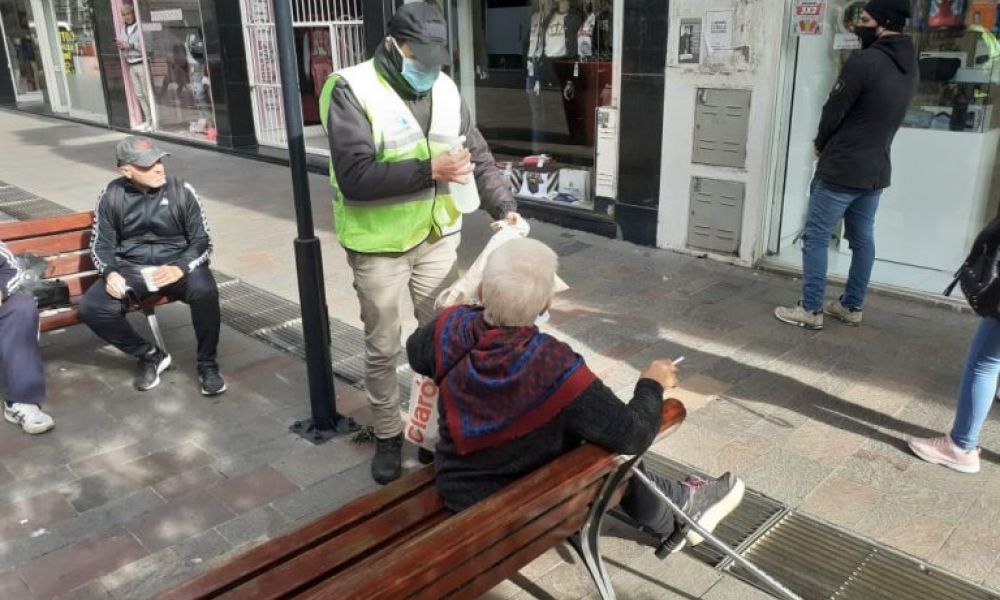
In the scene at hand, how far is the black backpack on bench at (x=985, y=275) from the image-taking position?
3.05m

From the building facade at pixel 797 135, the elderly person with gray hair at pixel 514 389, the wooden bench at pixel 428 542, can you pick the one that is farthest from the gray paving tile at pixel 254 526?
the building facade at pixel 797 135

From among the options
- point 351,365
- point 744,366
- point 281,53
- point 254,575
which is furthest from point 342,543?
point 744,366

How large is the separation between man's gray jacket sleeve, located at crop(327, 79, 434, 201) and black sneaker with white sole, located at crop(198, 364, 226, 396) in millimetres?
1761

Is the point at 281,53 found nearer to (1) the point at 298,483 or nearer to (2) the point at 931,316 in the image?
(1) the point at 298,483

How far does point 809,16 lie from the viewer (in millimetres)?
5562

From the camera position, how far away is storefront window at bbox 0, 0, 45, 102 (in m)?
17.6

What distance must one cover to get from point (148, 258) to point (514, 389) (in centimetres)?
298

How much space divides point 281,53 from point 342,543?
6.70 feet

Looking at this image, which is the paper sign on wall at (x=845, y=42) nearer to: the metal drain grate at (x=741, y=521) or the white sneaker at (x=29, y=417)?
the metal drain grate at (x=741, y=521)

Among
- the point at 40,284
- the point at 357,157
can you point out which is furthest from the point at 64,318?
the point at 357,157

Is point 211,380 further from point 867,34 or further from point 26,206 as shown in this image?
point 26,206

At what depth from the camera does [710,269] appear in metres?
6.15

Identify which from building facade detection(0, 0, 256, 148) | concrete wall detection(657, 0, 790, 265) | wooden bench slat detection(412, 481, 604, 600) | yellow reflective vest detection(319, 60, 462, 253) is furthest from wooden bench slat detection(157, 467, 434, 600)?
building facade detection(0, 0, 256, 148)

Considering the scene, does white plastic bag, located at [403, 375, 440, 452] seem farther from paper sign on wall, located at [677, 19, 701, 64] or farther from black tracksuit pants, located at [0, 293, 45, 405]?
paper sign on wall, located at [677, 19, 701, 64]
